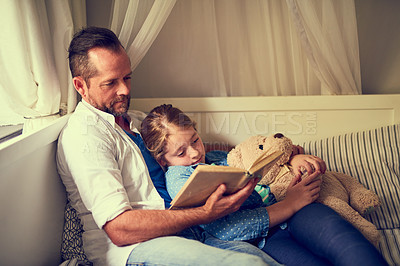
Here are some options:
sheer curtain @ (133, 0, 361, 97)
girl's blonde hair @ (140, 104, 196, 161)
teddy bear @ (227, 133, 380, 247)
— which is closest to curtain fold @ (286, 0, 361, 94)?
sheer curtain @ (133, 0, 361, 97)

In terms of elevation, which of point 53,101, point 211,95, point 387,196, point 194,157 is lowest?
point 387,196

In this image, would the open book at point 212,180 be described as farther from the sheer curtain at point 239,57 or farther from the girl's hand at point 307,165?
the sheer curtain at point 239,57

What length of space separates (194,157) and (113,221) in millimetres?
481

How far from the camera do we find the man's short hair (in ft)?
4.89

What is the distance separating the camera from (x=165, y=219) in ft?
4.22

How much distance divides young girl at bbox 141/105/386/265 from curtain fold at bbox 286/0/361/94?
24.8 inches

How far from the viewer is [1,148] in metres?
1.06

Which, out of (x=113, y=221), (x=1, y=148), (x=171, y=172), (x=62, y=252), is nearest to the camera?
(x=1, y=148)

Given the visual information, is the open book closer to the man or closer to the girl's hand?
the man

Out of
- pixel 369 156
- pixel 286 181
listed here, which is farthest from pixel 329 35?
pixel 286 181

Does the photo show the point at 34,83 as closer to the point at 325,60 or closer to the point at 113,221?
the point at 113,221

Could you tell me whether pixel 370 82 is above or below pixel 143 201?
above

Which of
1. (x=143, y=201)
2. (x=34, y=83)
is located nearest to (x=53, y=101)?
(x=34, y=83)

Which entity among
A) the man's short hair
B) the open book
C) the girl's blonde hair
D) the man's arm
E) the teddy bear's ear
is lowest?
the man's arm
